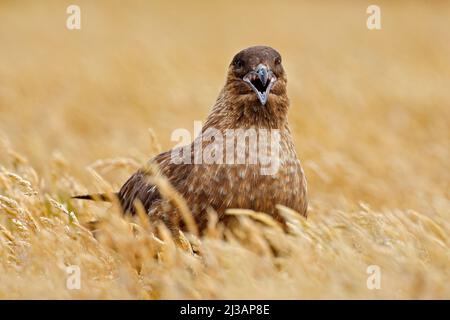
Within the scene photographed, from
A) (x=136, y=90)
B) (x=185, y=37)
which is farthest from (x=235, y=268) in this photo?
(x=185, y=37)

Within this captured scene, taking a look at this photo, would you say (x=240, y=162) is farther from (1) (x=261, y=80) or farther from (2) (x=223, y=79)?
(2) (x=223, y=79)

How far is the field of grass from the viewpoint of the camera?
3523 millimetres

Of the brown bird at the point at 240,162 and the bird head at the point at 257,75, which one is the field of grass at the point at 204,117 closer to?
the brown bird at the point at 240,162

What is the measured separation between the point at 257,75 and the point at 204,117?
5.00 metres

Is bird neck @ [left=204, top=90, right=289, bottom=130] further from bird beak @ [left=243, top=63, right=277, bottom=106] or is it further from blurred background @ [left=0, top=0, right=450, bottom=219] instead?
blurred background @ [left=0, top=0, right=450, bottom=219]

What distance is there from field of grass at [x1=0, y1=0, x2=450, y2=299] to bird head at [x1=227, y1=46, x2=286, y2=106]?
71cm

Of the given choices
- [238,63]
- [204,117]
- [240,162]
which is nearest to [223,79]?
[204,117]

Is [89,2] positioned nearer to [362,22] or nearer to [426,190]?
[362,22]

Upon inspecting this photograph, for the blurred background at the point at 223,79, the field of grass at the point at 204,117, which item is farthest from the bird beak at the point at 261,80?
the blurred background at the point at 223,79

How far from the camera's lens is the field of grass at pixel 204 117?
3.52 meters

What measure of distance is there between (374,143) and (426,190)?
2.24 metres

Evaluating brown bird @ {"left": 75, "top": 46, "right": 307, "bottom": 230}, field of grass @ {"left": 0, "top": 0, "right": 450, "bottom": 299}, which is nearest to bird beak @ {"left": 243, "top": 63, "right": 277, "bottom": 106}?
brown bird @ {"left": 75, "top": 46, "right": 307, "bottom": 230}

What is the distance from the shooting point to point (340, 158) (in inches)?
272

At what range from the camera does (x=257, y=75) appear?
15.2 feet
